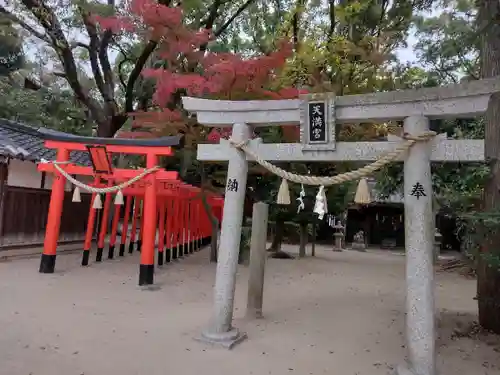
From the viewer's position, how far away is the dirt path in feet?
14.9

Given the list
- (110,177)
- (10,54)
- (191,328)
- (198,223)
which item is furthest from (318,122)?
(10,54)

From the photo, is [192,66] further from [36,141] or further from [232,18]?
[36,141]

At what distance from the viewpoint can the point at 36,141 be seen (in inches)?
531

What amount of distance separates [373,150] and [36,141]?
12.3 metres

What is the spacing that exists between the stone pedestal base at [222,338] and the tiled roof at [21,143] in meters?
7.25

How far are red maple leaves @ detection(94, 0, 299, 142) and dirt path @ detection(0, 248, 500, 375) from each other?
393cm

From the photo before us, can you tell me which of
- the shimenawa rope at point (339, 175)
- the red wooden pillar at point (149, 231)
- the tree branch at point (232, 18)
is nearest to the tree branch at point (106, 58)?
the tree branch at point (232, 18)

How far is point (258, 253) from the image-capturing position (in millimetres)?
6844

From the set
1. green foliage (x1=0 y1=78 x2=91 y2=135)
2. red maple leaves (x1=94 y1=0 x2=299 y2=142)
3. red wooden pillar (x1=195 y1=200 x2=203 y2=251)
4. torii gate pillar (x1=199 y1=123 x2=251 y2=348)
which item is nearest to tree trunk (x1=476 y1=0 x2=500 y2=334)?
torii gate pillar (x1=199 y1=123 x2=251 y2=348)

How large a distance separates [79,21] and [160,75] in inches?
279

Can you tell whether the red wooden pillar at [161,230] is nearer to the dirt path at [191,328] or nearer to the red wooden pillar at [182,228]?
the dirt path at [191,328]

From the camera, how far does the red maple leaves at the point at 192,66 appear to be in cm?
837

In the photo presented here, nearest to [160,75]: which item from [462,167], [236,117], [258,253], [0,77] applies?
[236,117]

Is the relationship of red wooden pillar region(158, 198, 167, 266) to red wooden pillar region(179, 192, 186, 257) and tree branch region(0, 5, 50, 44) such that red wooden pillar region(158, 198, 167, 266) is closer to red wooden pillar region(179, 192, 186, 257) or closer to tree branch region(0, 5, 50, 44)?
red wooden pillar region(179, 192, 186, 257)
